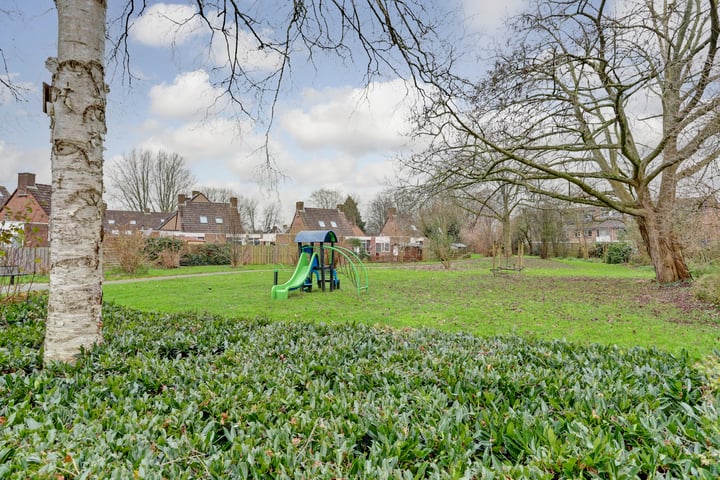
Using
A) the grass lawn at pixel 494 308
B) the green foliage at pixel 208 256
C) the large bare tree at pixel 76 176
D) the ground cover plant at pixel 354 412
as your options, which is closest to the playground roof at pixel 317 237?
the grass lawn at pixel 494 308

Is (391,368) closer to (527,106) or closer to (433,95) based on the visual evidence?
(433,95)

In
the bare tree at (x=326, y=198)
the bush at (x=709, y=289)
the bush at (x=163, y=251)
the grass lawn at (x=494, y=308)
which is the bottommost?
the grass lawn at (x=494, y=308)

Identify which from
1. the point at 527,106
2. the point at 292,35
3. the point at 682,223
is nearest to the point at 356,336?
the point at 292,35

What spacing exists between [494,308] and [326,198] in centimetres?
4353

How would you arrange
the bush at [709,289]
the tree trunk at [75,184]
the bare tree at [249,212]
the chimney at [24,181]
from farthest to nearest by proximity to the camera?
the bare tree at [249,212]
the chimney at [24,181]
the bush at [709,289]
the tree trunk at [75,184]

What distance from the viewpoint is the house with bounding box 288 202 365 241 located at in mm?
39031

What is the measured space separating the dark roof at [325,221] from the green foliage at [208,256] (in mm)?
13560

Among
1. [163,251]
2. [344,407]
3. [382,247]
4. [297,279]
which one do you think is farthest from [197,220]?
[344,407]

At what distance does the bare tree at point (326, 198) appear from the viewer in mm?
51062

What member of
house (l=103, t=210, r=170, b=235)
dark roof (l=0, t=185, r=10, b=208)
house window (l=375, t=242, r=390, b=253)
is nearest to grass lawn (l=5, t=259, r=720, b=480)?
house (l=103, t=210, r=170, b=235)

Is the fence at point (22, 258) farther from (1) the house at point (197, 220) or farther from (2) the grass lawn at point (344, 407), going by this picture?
(1) the house at point (197, 220)

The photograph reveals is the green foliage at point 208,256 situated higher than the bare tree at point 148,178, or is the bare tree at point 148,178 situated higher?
the bare tree at point 148,178

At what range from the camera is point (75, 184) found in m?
2.83

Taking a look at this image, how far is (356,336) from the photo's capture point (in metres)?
3.63
